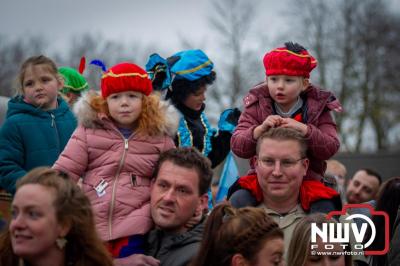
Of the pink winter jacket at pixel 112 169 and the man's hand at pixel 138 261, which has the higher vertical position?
the pink winter jacket at pixel 112 169

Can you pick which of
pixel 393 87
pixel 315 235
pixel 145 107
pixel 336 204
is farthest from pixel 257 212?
pixel 393 87

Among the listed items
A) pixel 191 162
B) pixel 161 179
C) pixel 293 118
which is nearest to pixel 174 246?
pixel 161 179

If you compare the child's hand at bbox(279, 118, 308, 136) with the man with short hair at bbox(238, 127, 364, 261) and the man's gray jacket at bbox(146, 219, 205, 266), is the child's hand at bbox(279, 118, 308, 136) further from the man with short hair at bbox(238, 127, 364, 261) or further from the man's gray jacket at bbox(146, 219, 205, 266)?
the man's gray jacket at bbox(146, 219, 205, 266)

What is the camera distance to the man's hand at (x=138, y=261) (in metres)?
4.47

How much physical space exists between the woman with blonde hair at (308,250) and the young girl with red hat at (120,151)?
0.96 meters

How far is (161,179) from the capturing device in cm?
471

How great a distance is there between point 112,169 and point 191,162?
531 millimetres

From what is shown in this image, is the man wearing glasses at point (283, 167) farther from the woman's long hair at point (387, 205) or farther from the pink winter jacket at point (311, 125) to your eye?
the woman's long hair at point (387, 205)

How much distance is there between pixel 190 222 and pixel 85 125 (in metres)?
0.99

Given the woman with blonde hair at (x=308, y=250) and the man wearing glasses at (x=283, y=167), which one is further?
the man wearing glasses at (x=283, y=167)

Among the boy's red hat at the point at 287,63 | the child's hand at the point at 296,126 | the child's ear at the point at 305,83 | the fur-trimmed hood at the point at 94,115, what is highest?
the boy's red hat at the point at 287,63

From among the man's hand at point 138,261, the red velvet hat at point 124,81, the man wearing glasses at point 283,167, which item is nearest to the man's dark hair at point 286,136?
the man wearing glasses at point 283,167

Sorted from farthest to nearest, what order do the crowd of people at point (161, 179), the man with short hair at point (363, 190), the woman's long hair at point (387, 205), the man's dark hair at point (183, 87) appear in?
1. the man with short hair at point (363, 190)
2. the man's dark hair at point (183, 87)
3. the woman's long hair at point (387, 205)
4. the crowd of people at point (161, 179)

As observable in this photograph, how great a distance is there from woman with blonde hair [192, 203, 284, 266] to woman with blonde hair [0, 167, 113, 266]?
0.58 metres
